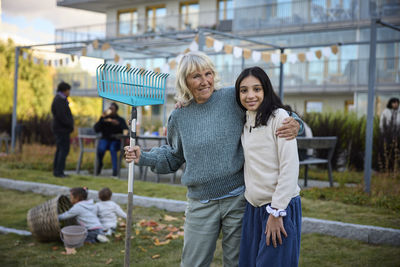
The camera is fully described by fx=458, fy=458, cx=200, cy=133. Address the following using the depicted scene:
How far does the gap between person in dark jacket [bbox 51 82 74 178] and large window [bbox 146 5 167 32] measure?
1943 centimetres

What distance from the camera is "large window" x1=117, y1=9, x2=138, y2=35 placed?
28609mm

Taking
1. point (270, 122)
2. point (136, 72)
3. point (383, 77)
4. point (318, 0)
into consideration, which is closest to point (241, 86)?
point (270, 122)

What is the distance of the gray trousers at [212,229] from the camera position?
2.55 metres

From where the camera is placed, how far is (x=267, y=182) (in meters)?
2.34

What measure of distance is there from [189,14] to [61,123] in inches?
768

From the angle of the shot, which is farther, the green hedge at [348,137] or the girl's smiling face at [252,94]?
the green hedge at [348,137]

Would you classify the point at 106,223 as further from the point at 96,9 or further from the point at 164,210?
the point at 96,9

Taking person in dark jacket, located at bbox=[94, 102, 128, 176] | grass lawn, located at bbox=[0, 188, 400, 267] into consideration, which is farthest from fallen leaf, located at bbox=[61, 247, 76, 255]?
person in dark jacket, located at bbox=[94, 102, 128, 176]

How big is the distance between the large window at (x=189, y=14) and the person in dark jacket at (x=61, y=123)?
1869 centimetres

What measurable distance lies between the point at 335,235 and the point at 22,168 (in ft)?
24.2

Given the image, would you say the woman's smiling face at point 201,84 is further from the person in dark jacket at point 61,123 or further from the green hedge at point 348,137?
the green hedge at point 348,137

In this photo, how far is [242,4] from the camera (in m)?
25.8

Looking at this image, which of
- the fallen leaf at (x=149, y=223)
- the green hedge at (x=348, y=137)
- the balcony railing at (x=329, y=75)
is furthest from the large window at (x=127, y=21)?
the fallen leaf at (x=149, y=223)

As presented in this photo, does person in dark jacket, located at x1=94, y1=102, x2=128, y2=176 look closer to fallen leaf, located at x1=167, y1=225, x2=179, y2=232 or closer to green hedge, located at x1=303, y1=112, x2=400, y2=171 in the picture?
fallen leaf, located at x1=167, y1=225, x2=179, y2=232
